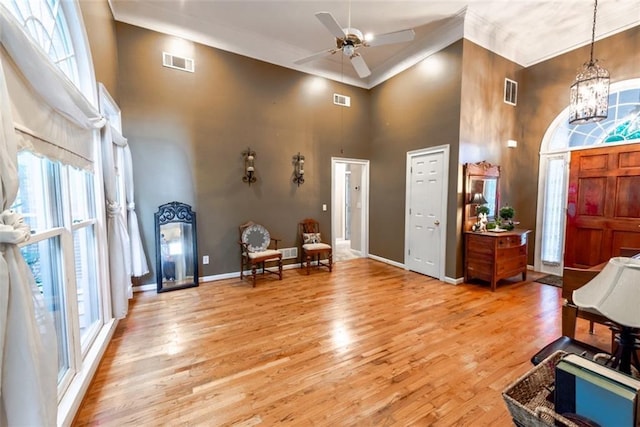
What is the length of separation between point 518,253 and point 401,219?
6.04 ft

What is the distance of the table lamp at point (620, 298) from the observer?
0.93 m

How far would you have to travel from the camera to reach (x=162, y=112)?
3.76 m

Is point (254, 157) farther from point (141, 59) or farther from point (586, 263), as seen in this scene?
point (586, 263)

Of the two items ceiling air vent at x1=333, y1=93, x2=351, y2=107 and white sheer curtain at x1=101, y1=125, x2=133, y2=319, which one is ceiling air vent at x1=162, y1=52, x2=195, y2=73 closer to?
white sheer curtain at x1=101, y1=125, x2=133, y2=319

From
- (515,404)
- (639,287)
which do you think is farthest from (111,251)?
(639,287)

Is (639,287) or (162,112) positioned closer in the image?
(639,287)

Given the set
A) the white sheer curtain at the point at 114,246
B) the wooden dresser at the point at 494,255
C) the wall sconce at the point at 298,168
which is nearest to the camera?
the white sheer curtain at the point at 114,246

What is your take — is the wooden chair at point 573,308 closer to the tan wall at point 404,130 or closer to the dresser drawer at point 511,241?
the dresser drawer at point 511,241

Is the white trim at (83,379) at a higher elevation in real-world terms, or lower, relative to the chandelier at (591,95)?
lower

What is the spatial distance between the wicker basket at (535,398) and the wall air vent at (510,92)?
4672 millimetres

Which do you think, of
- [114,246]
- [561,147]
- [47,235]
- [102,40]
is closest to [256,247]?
[114,246]

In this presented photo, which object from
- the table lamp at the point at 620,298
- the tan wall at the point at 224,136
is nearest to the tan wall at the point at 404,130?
the tan wall at the point at 224,136

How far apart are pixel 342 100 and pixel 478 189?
2.99 metres

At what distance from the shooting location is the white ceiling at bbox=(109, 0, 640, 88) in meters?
3.46
